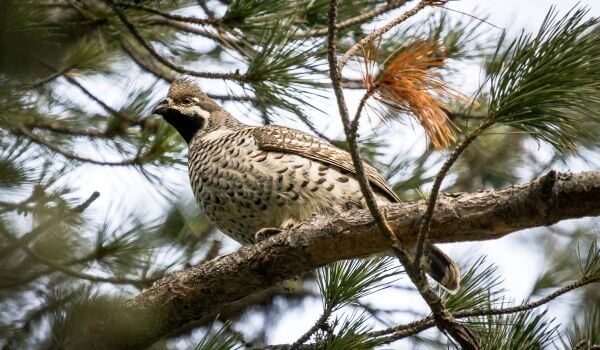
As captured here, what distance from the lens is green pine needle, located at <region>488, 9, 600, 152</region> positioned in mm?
2904

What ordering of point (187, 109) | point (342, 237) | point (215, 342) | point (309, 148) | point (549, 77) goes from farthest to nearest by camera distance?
point (187, 109) < point (309, 148) < point (342, 237) < point (215, 342) < point (549, 77)

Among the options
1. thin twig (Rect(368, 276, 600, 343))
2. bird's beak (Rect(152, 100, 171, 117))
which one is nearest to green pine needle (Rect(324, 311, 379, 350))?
thin twig (Rect(368, 276, 600, 343))

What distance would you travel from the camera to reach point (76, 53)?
16.4 ft

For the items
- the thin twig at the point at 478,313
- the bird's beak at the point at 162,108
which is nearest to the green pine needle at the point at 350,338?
the thin twig at the point at 478,313

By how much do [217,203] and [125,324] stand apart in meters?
2.53

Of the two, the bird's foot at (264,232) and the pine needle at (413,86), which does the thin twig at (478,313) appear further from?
the bird's foot at (264,232)

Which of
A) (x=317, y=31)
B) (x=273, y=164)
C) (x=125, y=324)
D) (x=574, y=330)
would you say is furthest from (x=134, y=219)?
(x=574, y=330)

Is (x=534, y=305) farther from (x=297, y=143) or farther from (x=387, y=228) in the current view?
(x=297, y=143)

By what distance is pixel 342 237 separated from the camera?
3945 mm

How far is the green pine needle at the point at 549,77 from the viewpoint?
2.90m

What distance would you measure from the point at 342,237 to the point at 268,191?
1.25m

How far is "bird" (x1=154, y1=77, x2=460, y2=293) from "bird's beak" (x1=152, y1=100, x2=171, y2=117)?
0.44 metres

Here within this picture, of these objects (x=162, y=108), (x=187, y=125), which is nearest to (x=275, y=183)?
(x=162, y=108)

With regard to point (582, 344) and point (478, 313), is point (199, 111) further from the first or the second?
point (582, 344)
